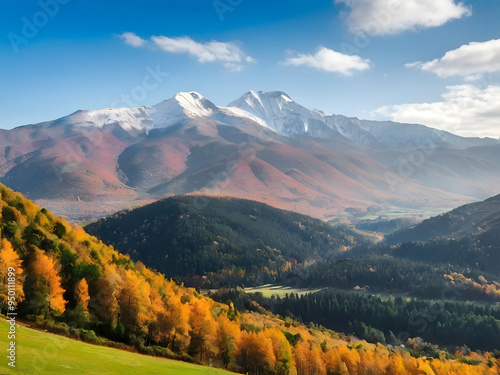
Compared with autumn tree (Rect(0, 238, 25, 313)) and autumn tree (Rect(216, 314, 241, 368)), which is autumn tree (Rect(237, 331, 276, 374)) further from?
autumn tree (Rect(0, 238, 25, 313))

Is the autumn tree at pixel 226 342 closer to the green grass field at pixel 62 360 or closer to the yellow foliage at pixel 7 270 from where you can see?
the green grass field at pixel 62 360

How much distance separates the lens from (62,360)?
53.6 meters

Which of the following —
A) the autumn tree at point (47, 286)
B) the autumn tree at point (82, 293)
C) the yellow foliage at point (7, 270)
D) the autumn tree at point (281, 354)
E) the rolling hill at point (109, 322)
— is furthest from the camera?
the autumn tree at point (281, 354)

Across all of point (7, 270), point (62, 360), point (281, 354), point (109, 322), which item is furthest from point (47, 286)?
point (281, 354)

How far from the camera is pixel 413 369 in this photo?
11900 centimetres

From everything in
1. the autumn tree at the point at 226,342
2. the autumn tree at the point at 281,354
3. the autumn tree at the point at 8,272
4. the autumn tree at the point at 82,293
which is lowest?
the autumn tree at the point at 281,354

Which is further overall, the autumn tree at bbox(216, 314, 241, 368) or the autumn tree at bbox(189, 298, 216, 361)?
the autumn tree at bbox(216, 314, 241, 368)

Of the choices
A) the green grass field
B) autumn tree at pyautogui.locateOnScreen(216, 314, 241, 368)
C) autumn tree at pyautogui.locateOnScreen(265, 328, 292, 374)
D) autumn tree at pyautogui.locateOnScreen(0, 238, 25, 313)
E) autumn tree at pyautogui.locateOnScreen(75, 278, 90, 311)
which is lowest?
autumn tree at pyautogui.locateOnScreen(265, 328, 292, 374)

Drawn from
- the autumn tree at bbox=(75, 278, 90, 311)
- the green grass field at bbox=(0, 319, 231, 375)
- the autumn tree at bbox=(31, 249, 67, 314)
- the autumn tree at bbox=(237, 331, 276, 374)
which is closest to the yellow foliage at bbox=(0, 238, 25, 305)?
the autumn tree at bbox=(31, 249, 67, 314)

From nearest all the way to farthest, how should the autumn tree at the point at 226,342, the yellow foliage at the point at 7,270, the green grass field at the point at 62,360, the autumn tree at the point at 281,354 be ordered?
the green grass field at the point at 62,360, the yellow foliage at the point at 7,270, the autumn tree at the point at 226,342, the autumn tree at the point at 281,354

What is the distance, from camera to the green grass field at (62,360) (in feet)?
158

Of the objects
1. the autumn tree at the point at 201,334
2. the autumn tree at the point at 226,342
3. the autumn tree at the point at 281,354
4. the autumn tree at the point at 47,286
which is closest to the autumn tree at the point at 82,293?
the autumn tree at the point at 47,286

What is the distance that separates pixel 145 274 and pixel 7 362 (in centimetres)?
9637

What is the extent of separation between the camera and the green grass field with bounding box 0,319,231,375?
1900 inches
